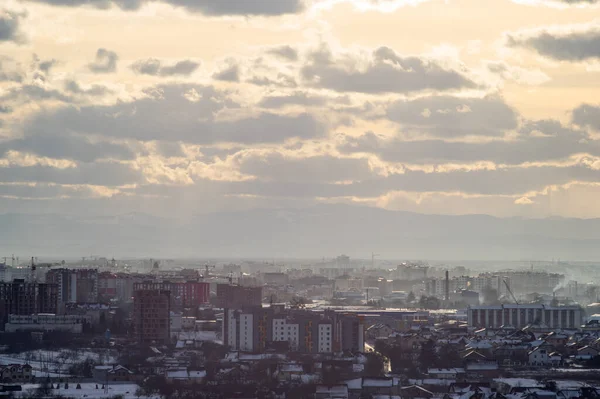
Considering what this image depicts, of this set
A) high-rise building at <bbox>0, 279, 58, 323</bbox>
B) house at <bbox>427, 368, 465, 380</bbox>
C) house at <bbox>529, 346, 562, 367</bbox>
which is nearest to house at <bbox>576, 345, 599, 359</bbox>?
house at <bbox>529, 346, 562, 367</bbox>

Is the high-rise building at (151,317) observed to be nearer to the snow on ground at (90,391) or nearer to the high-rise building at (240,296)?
the snow on ground at (90,391)

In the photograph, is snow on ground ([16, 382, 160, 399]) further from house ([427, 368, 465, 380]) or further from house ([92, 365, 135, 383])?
house ([427, 368, 465, 380])

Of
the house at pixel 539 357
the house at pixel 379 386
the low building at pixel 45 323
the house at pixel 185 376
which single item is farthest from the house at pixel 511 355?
the low building at pixel 45 323

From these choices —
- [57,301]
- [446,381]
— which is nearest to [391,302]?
[57,301]

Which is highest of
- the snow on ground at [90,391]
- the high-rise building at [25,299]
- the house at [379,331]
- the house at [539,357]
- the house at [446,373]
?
the high-rise building at [25,299]

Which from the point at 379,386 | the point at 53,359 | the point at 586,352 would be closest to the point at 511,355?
the point at 586,352

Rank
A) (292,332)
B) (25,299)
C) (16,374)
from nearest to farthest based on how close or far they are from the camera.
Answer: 1. (16,374)
2. (292,332)
3. (25,299)

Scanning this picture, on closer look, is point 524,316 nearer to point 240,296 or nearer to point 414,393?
point 240,296
